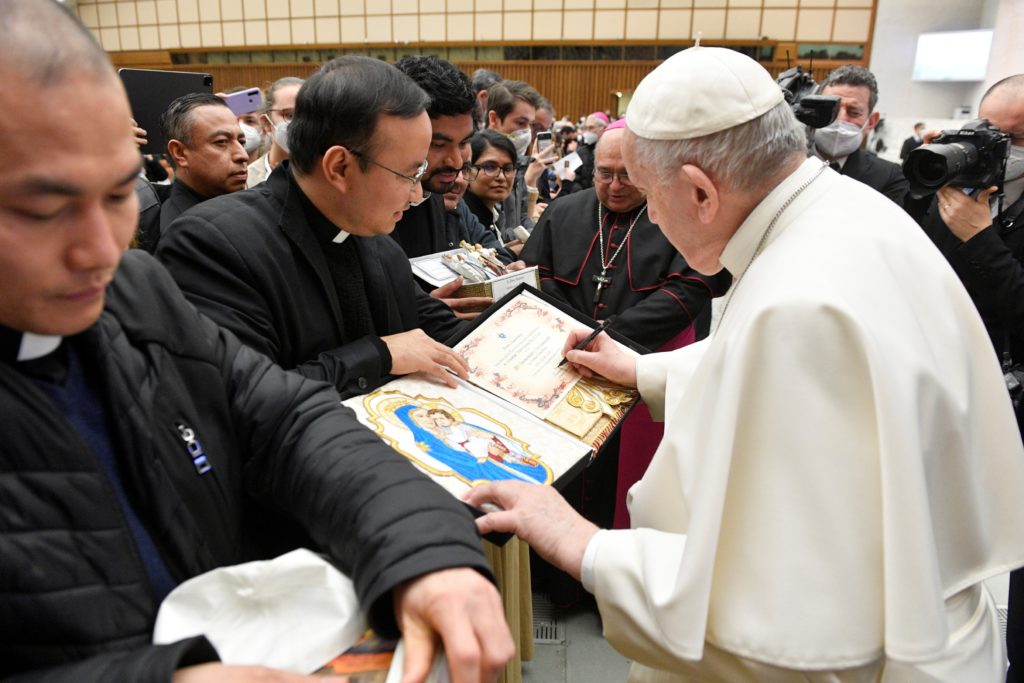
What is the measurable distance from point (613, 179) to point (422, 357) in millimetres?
1539

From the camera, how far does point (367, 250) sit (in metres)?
1.82

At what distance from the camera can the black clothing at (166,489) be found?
686 millimetres

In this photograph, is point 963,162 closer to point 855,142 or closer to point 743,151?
point 743,151

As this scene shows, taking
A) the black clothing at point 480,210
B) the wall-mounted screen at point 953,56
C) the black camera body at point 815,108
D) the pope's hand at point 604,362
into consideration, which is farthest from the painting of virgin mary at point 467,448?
the wall-mounted screen at point 953,56

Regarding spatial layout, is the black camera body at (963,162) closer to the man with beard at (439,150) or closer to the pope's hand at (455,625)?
the man with beard at (439,150)

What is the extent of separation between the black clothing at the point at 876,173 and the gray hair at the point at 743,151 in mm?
2721

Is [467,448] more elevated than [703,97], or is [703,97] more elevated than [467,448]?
[703,97]

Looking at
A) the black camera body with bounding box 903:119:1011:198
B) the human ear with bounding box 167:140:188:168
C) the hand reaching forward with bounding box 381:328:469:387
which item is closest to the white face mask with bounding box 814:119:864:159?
the black camera body with bounding box 903:119:1011:198

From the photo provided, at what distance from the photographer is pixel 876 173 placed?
12.5 ft

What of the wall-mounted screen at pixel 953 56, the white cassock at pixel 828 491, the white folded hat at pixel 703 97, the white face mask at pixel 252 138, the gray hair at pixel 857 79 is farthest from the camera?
the wall-mounted screen at pixel 953 56

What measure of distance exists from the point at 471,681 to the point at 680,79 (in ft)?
4.13

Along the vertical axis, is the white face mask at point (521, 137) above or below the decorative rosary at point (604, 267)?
above

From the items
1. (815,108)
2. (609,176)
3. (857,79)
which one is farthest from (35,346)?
(857,79)

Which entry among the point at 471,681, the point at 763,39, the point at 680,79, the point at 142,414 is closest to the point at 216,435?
the point at 142,414
